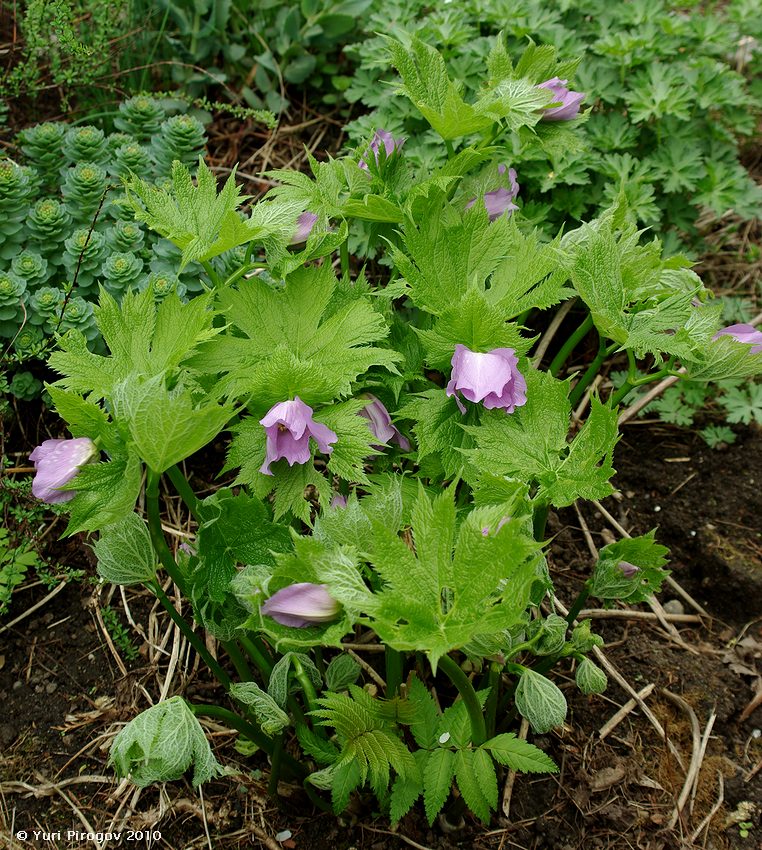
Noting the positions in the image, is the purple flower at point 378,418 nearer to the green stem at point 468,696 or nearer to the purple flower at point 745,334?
the green stem at point 468,696

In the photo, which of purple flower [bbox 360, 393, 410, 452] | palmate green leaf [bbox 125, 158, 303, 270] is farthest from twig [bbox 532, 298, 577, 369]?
palmate green leaf [bbox 125, 158, 303, 270]

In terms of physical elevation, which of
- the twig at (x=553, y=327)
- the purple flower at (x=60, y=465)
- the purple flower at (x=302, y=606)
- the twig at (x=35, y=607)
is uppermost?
the purple flower at (x=60, y=465)

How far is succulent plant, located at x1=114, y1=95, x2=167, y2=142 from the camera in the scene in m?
2.14

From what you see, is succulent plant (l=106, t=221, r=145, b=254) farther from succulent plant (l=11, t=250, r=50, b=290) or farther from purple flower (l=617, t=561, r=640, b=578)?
purple flower (l=617, t=561, r=640, b=578)

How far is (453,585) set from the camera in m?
1.03

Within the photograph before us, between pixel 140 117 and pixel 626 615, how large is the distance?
1703 mm

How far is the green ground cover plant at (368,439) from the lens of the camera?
1073mm

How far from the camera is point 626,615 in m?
1.83

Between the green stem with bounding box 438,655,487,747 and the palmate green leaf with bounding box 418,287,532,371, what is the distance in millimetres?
471

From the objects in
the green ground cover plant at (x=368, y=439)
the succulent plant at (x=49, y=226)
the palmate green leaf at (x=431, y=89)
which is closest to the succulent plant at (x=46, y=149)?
the succulent plant at (x=49, y=226)

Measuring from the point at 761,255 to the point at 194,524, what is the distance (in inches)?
74.8

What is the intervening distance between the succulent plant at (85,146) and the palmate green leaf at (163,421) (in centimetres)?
117

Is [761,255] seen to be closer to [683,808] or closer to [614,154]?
[614,154]

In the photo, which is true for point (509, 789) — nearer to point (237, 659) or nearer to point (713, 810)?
point (713, 810)
